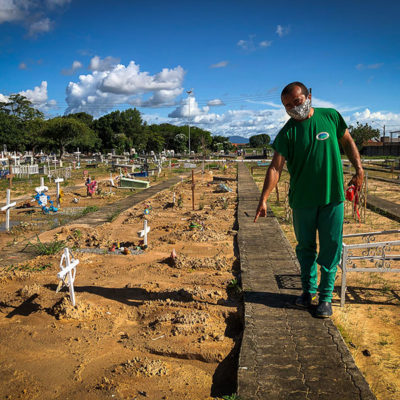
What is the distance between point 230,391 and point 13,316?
256 centimetres

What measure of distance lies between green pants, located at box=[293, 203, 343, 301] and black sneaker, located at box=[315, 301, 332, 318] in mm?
47

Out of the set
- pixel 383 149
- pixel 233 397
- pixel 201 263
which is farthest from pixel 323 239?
pixel 383 149

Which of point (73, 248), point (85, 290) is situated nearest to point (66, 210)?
point (73, 248)

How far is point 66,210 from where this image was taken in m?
11.5

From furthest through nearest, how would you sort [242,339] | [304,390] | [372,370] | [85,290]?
[85,290]
[242,339]
[372,370]
[304,390]

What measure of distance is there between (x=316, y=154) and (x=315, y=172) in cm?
16

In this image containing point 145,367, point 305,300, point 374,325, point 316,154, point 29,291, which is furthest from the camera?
point 29,291

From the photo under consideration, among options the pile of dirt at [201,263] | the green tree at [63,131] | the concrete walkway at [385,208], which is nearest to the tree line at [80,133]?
the green tree at [63,131]

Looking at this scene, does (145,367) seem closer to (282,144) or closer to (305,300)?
(305,300)

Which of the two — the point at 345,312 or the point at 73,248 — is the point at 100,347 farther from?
the point at 73,248

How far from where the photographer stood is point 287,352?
9.51 feet

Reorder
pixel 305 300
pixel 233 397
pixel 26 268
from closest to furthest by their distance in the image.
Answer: pixel 233 397 < pixel 305 300 < pixel 26 268

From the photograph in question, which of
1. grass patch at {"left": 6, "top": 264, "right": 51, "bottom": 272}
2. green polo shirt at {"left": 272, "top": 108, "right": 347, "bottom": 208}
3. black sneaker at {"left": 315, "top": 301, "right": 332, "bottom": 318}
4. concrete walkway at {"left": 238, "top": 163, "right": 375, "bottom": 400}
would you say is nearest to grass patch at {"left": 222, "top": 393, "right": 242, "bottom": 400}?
concrete walkway at {"left": 238, "top": 163, "right": 375, "bottom": 400}

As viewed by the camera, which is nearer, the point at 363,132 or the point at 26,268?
the point at 26,268
